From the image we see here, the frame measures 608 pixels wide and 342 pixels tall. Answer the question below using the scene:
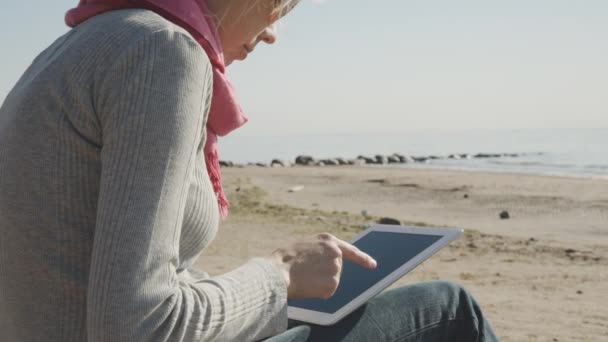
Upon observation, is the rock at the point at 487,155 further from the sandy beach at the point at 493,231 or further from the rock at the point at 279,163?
the sandy beach at the point at 493,231

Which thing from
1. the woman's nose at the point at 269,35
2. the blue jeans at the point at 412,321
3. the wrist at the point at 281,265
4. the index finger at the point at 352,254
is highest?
the woman's nose at the point at 269,35

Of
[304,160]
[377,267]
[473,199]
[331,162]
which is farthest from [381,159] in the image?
[377,267]

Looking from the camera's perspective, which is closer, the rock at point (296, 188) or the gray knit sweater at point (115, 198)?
the gray knit sweater at point (115, 198)

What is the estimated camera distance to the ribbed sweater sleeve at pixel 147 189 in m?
1.24

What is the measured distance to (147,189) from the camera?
4.08ft

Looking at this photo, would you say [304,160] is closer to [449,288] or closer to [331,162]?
[331,162]

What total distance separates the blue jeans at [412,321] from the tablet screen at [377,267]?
0.19 feet

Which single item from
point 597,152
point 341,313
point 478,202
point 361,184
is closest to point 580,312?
point 341,313

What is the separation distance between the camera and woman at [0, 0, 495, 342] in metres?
1.25

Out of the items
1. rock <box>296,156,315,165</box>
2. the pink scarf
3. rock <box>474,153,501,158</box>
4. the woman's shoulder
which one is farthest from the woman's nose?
rock <box>474,153,501,158</box>

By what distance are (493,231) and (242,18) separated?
9.40 m

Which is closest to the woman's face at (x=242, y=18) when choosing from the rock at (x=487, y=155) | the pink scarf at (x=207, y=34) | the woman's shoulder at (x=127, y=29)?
the pink scarf at (x=207, y=34)

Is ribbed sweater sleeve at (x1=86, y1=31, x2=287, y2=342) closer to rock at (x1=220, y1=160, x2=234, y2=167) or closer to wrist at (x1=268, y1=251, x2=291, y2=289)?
wrist at (x1=268, y1=251, x2=291, y2=289)

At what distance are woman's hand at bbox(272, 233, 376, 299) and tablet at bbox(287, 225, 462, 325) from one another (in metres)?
0.24
